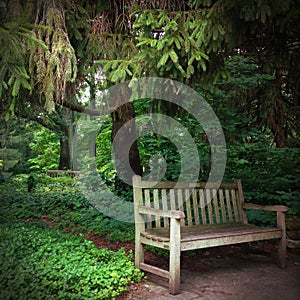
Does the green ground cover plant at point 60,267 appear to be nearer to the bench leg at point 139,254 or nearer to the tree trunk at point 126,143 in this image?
the bench leg at point 139,254

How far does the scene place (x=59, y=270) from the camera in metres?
3.46

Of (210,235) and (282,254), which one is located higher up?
(210,235)

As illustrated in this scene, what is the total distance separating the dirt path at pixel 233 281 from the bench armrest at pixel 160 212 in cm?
75

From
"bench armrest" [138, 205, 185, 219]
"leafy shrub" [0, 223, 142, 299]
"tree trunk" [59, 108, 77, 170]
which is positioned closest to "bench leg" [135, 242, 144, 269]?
"leafy shrub" [0, 223, 142, 299]

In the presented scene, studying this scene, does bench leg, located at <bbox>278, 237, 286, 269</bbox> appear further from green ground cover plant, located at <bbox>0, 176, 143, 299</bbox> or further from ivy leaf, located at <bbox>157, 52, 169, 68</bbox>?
ivy leaf, located at <bbox>157, 52, 169, 68</bbox>

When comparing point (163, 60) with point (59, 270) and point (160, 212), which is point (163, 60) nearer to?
point (160, 212)

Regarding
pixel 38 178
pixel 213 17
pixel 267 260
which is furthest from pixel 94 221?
pixel 38 178

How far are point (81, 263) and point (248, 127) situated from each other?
537 centimetres

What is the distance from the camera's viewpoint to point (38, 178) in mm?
16156

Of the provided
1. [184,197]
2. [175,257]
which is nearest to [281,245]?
[184,197]

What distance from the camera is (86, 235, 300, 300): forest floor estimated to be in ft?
11.4

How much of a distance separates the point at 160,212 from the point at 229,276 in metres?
1.20

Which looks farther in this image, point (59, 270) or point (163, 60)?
point (163, 60)

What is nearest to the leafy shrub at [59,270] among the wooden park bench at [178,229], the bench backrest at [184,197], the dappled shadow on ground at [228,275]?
the dappled shadow on ground at [228,275]
